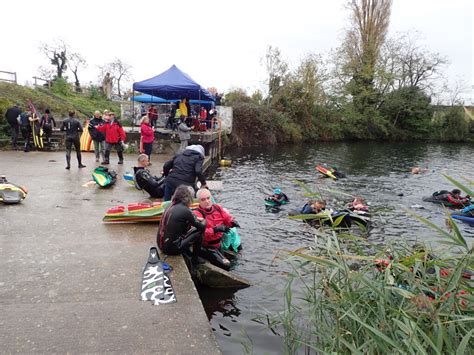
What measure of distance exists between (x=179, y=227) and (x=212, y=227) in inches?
37.8

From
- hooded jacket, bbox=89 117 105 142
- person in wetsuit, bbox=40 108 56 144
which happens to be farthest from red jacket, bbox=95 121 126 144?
person in wetsuit, bbox=40 108 56 144

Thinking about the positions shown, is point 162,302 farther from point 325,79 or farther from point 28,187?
point 325,79

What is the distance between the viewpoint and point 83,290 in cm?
399

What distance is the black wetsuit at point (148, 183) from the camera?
324 inches

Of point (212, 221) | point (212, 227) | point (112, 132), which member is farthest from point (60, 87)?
point (212, 227)

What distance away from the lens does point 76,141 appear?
34.9 ft

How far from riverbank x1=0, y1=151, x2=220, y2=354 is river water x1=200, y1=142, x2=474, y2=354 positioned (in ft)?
2.78

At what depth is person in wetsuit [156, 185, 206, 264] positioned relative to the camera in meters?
4.91

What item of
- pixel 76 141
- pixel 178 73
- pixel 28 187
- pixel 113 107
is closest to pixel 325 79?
pixel 113 107

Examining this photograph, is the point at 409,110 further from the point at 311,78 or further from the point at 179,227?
the point at 179,227

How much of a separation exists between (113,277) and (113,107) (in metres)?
31.8

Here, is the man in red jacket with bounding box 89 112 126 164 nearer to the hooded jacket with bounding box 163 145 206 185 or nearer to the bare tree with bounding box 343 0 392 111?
the hooded jacket with bounding box 163 145 206 185

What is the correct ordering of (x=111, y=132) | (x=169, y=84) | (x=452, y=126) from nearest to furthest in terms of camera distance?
(x=111, y=132) < (x=169, y=84) < (x=452, y=126)

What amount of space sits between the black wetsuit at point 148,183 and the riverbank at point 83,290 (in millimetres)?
1211
